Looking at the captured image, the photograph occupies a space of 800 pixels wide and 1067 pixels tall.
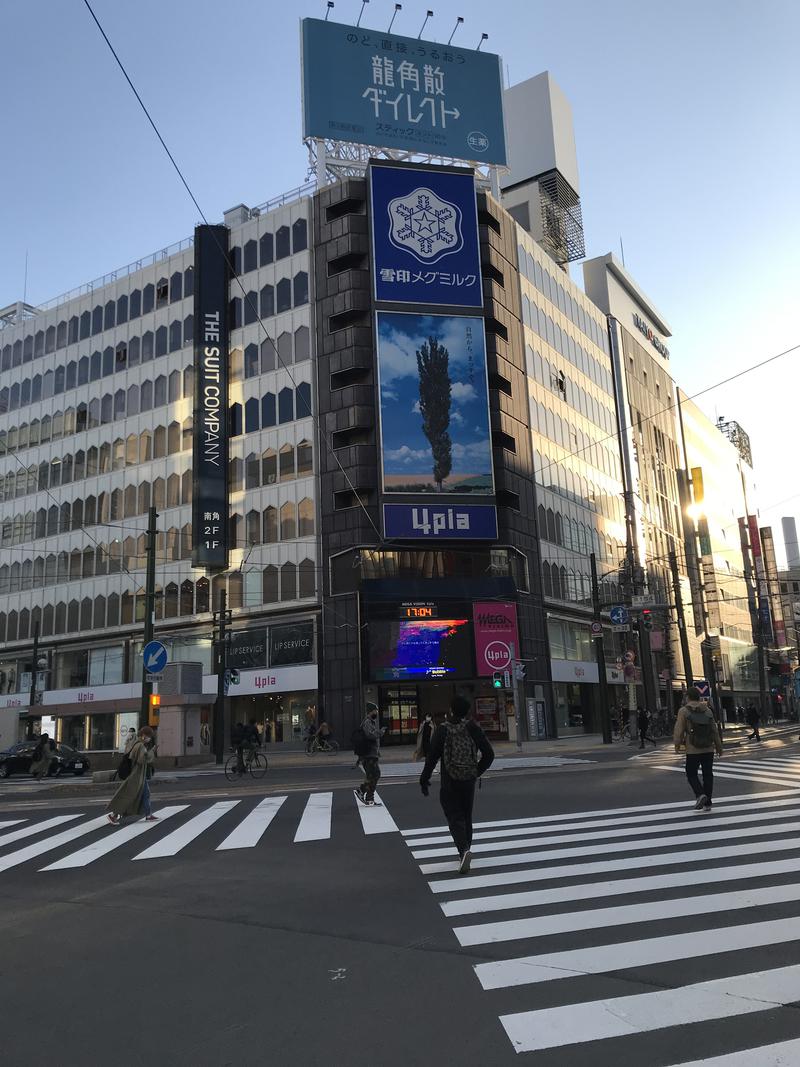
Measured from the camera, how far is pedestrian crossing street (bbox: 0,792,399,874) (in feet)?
36.1

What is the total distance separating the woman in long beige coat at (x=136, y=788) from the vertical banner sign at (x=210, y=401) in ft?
120

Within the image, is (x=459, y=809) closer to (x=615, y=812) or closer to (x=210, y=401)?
(x=615, y=812)

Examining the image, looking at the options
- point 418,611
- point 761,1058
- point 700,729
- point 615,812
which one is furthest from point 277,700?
point 761,1058

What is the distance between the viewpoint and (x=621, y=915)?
21.0 ft

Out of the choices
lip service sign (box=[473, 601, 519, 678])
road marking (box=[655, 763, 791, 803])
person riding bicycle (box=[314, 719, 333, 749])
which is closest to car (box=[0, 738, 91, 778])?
person riding bicycle (box=[314, 719, 333, 749])

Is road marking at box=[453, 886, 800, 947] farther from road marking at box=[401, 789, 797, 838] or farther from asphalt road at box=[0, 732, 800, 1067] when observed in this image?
road marking at box=[401, 789, 797, 838]

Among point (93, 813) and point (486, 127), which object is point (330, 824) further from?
point (486, 127)

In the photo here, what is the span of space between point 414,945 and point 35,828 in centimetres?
1074

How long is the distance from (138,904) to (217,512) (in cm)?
4397

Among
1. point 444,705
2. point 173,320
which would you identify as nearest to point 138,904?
point 444,705

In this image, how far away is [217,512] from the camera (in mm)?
50719

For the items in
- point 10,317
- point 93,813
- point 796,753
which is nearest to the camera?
point 93,813

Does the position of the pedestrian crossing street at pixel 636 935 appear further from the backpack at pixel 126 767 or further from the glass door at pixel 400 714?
the glass door at pixel 400 714

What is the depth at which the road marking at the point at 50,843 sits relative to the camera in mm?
10844
